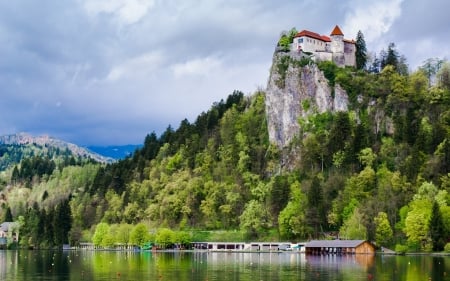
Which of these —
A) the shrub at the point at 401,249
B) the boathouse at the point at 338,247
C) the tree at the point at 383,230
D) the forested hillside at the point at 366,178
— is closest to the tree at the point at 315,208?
the forested hillside at the point at 366,178

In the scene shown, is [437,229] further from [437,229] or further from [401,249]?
[401,249]

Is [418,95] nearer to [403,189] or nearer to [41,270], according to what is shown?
[403,189]

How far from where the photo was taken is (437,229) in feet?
447

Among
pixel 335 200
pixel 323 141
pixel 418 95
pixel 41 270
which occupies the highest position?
pixel 418 95

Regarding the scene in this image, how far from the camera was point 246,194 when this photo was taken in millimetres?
197875

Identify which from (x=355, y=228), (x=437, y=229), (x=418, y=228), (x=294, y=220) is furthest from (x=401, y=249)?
(x=294, y=220)

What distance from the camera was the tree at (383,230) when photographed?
148000mm

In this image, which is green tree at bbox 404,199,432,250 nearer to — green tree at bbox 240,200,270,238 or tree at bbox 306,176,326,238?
tree at bbox 306,176,326,238

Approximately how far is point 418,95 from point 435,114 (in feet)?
27.2

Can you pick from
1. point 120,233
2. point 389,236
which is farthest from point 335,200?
point 120,233

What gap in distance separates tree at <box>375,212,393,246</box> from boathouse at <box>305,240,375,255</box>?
220 centimetres

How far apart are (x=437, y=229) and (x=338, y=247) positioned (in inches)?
900

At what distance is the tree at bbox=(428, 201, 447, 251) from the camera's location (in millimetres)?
135500

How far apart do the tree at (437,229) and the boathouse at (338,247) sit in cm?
1413
